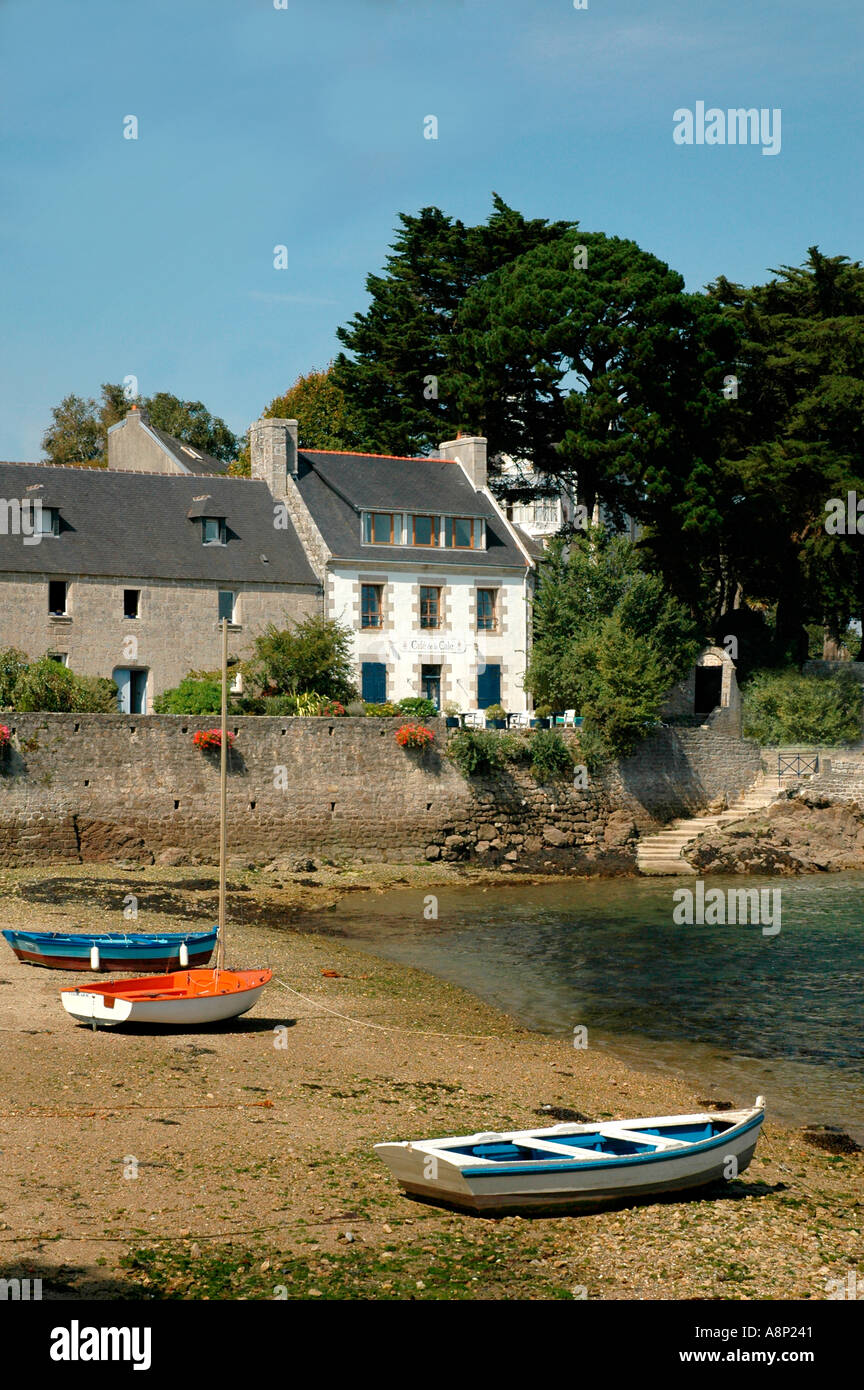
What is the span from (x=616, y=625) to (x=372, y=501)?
961cm

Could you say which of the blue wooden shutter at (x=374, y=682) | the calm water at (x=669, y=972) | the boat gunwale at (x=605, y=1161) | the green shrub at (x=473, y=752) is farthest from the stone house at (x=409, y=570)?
the boat gunwale at (x=605, y=1161)

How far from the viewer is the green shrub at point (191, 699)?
37.8 meters

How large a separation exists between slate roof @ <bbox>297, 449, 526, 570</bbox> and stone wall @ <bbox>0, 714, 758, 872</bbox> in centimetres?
827

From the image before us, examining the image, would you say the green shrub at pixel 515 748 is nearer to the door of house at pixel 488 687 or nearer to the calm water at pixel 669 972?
the calm water at pixel 669 972

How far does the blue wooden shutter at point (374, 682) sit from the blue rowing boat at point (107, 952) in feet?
75.1

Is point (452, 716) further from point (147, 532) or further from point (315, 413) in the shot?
point (315, 413)

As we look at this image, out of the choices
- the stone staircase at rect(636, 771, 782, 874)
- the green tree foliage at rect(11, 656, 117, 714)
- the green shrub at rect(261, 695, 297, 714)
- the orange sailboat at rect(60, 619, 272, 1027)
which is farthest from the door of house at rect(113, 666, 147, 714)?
the orange sailboat at rect(60, 619, 272, 1027)

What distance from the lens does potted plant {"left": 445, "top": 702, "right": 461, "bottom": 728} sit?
131 feet

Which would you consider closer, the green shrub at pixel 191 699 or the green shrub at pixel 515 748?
the green shrub at pixel 191 699

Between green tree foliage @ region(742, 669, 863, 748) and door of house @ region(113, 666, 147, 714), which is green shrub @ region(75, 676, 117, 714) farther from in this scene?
green tree foliage @ region(742, 669, 863, 748)

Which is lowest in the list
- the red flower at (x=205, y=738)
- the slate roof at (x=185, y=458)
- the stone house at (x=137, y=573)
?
the red flower at (x=205, y=738)

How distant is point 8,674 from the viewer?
3541 cm

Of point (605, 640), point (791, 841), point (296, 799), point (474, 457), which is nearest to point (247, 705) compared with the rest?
point (296, 799)
